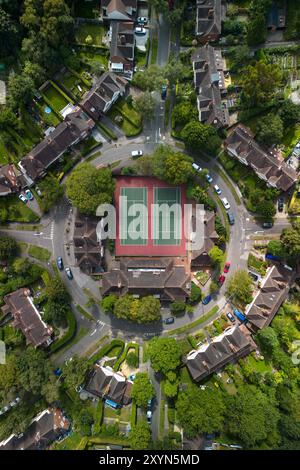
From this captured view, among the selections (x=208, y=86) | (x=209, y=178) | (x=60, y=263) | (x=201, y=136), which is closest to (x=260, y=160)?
(x=209, y=178)

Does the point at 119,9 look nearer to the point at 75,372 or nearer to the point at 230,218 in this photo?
the point at 230,218

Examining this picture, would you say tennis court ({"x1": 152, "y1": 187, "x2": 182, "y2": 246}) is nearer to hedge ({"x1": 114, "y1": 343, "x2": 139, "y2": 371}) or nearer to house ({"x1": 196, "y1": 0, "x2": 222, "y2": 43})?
hedge ({"x1": 114, "y1": 343, "x2": 139, "y2": 371})

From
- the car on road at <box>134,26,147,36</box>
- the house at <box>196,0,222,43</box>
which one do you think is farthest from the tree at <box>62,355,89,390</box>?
the house at <box>196,0,222,43</box>

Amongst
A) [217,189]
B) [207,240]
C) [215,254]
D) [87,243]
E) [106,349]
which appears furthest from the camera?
[217,189]

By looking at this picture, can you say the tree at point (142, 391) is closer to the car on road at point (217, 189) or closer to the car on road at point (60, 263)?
the car on road at point (60, 263)

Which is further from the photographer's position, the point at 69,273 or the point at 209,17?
the point at 69,273

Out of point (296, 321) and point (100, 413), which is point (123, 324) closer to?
point (100, 413)

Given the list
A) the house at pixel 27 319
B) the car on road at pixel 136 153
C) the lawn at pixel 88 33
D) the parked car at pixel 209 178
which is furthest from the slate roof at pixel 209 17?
the house at pixel 27 319
